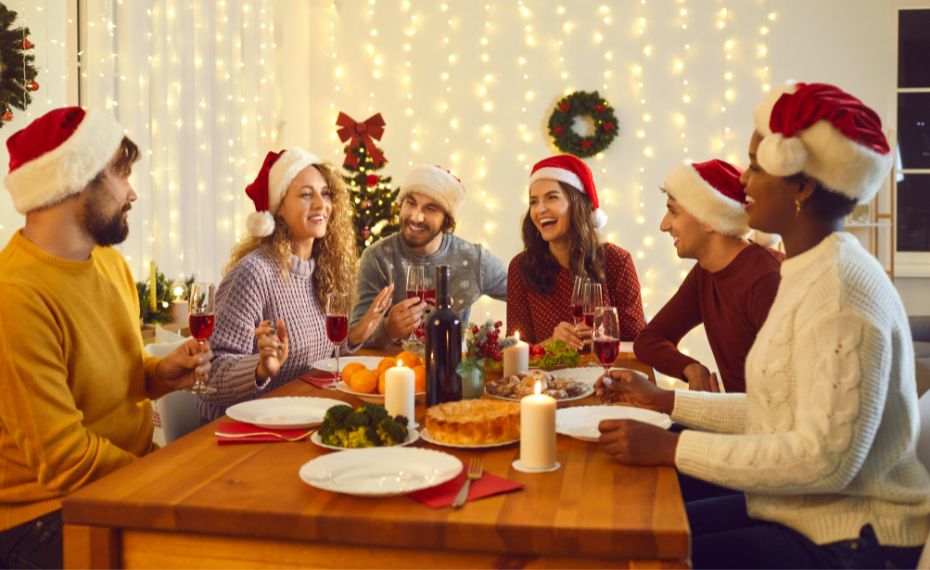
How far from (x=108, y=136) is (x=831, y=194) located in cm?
154

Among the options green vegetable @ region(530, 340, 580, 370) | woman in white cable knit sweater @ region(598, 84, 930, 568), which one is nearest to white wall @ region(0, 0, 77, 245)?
green vegetable @ region(530, 340, 580, 370)

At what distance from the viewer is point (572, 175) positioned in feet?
11.3

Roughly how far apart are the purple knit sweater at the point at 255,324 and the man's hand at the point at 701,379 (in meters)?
1.09

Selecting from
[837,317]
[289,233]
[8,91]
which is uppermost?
[8,91]

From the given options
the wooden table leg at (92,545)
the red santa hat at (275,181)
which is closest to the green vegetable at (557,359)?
the red santa hat at (275,181)

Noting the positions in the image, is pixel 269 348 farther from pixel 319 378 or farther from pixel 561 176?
pixel 561 176

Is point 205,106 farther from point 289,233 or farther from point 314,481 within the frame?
point 314,481

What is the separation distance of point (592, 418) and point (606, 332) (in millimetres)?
211

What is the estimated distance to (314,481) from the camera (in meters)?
1.38

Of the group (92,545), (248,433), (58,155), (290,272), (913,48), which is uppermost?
(913,48)

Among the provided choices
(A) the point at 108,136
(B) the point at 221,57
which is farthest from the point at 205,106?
(A) the point at 108,136

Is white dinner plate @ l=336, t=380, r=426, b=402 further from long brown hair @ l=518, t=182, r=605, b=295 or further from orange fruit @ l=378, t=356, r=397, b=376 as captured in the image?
long brown hair @ l=518, t=182, r=605, b=295

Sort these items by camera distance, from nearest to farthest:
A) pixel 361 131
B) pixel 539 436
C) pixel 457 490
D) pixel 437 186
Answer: pixel 457 490
pixel 539 436
pixel 437 186
pixel 361 131

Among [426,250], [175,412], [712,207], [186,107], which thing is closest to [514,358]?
[712,207]
